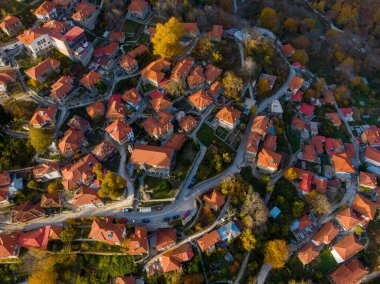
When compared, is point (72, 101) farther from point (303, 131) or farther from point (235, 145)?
point (303, 131)

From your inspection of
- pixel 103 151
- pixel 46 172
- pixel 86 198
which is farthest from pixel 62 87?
pixel 86 198

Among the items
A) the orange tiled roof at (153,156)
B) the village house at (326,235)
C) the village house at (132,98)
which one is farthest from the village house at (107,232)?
the village house at (326,235)

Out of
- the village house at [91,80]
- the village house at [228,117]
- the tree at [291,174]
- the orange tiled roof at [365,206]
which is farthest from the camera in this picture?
the village house at [228,117]

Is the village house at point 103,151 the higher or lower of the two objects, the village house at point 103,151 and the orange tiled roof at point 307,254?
the higher

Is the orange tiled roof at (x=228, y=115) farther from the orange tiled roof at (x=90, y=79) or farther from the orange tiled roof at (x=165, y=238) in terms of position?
the orange tiled roof at (x=90, y=79)

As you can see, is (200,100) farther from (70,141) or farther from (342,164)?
(342,164)

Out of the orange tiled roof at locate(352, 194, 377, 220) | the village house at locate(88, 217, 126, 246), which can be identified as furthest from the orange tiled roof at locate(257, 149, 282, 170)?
the village house at locate(88, 217, 126, 246)

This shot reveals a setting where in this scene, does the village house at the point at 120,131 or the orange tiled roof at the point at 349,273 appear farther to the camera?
the village house at the point at 120,131
